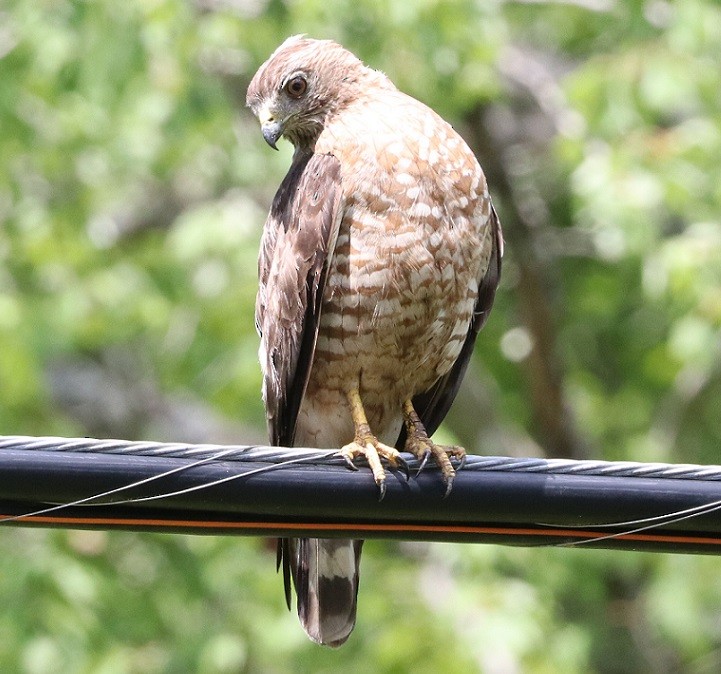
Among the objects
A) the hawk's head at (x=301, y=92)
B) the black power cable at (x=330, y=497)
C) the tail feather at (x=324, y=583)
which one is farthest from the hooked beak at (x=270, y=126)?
the black power cable at (x=330, y=497)

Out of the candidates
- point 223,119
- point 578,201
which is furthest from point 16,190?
point 578,201

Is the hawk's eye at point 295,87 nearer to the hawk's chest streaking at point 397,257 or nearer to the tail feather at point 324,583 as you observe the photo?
the hawk's chest streaking at point 397,257

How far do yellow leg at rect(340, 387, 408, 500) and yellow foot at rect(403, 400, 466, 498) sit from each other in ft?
0.26

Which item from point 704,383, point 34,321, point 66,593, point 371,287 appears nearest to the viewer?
point 371,287

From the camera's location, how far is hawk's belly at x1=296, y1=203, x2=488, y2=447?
3711 millimetres

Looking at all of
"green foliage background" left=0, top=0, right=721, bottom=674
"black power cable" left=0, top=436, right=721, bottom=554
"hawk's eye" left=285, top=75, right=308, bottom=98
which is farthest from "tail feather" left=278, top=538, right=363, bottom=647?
"green foliage background" left=0, top=0, right=721, bottom=674

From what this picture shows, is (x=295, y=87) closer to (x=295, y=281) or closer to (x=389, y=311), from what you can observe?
(x=295, y=281)

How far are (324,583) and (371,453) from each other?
0.80 meters

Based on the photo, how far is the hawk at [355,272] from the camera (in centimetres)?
373

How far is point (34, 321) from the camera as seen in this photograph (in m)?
7.94

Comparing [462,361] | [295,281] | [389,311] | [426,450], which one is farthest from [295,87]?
[426,450]

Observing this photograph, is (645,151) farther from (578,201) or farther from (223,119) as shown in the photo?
(223,119)

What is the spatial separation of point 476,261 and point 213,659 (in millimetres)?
4276

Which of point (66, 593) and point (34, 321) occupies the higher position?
point (34, 321)
